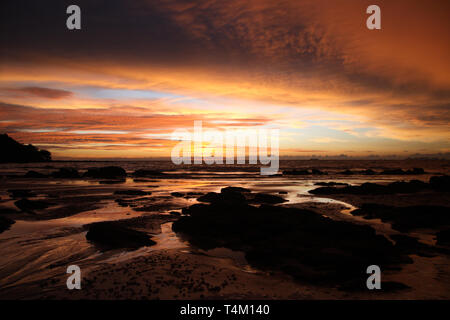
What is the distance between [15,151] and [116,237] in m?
161

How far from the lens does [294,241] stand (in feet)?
37.5

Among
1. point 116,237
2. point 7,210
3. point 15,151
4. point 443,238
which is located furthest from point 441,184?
point 15,151

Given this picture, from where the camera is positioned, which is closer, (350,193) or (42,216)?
(42,216)

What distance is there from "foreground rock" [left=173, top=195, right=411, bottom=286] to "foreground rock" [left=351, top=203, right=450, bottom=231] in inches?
→ 182

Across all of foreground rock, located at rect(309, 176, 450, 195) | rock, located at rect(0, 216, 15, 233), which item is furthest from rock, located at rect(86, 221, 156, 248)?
foreground rock, located at rect(309, 176, 450, 195)

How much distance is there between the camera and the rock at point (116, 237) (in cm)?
1173

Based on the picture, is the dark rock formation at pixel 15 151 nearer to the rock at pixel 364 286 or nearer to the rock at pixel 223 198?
the rock at pixel 223 198

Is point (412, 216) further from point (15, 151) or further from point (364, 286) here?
point (15, 151)

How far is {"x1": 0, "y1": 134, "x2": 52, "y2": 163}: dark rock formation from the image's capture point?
132125 mm
